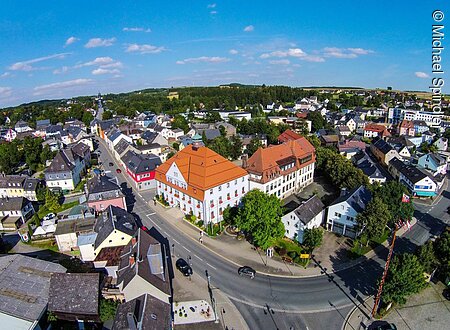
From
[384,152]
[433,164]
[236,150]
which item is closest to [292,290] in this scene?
[236,150]

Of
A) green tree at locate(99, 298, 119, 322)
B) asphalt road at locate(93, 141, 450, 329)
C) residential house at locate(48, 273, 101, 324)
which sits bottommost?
asphalt road at locate(93, 141, 450, 329)

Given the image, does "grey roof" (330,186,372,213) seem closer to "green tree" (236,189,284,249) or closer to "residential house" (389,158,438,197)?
"green tree" (236,189,284,249)

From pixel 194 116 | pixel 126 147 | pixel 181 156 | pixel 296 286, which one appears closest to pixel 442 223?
pixel 296 286

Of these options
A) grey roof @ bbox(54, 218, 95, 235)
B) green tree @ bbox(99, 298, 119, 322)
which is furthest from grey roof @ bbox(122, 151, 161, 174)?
green tree @ bbox(99, 298, 119, 322)

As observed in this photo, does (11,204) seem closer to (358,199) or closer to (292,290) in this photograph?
(292,290)

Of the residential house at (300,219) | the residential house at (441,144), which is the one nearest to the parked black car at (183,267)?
the residential house at (300,219)

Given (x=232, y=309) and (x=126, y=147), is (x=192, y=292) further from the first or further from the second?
(x=126, y=147)
